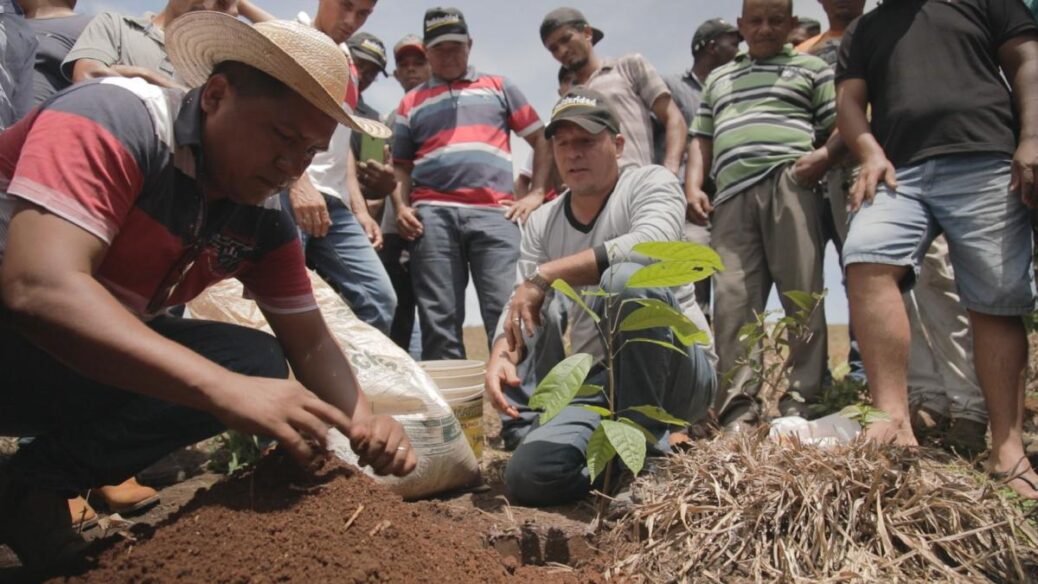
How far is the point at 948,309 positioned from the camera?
343cm

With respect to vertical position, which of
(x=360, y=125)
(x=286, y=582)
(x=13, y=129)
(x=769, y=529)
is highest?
(x=13, y=129)

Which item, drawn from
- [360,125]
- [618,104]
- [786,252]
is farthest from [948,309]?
[360,125]

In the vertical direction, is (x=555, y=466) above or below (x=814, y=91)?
below

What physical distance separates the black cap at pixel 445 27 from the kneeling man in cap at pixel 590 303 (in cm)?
150

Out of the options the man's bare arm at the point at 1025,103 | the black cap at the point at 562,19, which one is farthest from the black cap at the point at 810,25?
the man's bare arm at the point at 1025,103

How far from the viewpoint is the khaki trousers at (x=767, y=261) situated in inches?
135

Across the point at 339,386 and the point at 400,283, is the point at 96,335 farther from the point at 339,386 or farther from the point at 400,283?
the point at 400,283

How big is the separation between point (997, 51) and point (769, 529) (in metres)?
2.15

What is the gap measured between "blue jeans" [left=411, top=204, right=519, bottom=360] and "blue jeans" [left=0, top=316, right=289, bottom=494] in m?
2.01

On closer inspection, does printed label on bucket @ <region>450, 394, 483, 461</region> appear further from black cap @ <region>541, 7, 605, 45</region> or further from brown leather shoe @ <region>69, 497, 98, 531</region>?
black cap @ <region>541, 7, 605, 45</region>

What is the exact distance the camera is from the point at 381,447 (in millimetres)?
1799

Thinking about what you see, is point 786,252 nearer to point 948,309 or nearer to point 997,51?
point 948,309

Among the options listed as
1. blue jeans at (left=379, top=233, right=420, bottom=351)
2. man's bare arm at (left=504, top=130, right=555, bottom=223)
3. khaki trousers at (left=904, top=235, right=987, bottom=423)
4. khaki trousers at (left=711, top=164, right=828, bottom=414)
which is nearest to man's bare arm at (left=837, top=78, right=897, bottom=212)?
khaki trousers at (left=711, top=164, right=828, bottom=414)

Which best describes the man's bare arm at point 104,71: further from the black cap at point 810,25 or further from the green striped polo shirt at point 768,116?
the black cap at point 810,25
